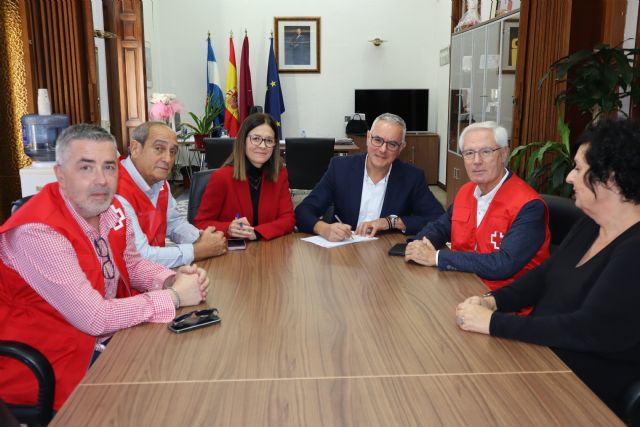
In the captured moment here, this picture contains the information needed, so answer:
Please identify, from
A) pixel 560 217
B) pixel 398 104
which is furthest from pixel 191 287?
pixel 398 104

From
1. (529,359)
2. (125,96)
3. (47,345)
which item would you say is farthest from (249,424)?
(125,96)

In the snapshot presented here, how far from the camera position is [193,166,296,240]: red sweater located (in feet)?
9.01

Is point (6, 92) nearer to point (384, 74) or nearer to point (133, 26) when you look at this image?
point (133, 26)

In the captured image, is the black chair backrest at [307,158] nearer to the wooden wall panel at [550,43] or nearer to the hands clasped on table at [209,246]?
the wooden wall panel at [550,43]

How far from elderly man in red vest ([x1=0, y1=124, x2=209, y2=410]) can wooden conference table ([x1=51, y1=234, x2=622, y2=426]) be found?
97mm

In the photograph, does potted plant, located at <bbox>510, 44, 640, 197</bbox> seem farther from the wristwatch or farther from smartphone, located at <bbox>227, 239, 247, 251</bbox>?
smartphone, located at <bbox>227, 239, 247, 251</bbox>

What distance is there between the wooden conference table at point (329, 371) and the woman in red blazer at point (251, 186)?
101 centimetres

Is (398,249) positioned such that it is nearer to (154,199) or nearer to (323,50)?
(154,199)

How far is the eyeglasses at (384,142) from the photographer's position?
2.82 meters

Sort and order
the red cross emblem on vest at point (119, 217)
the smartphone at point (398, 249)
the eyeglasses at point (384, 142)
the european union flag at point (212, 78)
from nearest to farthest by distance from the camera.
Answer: the red cross emblem on vest at point (119, 217) < the smartphone at point (398, 249) < the eyeglasses at point (384, 142) < the european union flag at point (212, 78)

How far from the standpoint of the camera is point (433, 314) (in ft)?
5.24

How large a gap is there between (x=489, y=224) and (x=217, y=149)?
351 centimetres

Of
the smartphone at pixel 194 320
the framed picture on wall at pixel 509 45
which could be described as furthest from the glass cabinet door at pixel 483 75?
the smartphone at pixel 194 320

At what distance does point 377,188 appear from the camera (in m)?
2.96
